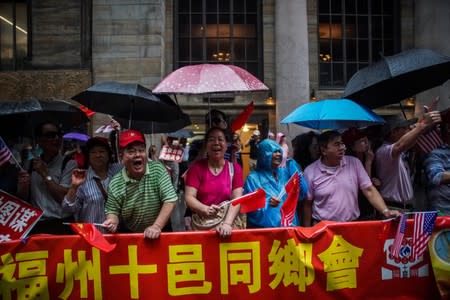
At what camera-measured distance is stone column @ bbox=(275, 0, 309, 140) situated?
47.3ft

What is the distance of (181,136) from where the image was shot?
12.1 m

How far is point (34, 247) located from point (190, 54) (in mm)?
12668

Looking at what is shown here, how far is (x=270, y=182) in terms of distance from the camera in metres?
5.27

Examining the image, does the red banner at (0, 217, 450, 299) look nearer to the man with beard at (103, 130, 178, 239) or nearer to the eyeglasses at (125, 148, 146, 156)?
the man with beard at (103, 130, 178, 239)

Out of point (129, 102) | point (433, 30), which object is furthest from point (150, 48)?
point (433, 30)

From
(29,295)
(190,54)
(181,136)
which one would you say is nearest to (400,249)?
(29,295)

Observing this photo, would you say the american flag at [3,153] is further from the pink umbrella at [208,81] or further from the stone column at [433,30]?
the stone column at [433,30]

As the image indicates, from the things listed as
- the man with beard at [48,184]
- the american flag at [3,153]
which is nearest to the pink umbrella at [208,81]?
the man with beard at [48,184]

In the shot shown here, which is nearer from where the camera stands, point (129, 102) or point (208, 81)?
point (208, 81)

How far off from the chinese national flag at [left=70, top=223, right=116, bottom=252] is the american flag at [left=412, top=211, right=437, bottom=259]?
A: 10.0ft

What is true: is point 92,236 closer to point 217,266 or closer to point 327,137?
point 217,266

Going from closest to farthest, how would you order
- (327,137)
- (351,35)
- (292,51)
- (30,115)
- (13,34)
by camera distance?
(327,137) < (30,115) < (292,51) < (13,34) < (351,35)

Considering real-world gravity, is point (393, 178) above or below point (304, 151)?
below

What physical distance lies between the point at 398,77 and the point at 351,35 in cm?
1175
